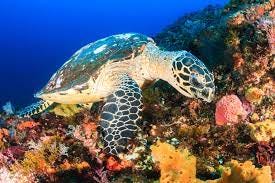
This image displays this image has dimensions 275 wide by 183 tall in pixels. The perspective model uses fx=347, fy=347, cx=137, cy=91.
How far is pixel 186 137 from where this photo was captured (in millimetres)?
3779

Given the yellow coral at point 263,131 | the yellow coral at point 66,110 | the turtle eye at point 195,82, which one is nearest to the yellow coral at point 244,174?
the yellow coral at point 263,131

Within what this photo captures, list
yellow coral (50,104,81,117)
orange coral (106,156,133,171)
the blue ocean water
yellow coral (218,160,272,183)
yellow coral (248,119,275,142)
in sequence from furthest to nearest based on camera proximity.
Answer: the blue ocean water < yellow coral (50,104,81,117) < orange coral (106,156,133,171) < yellow coral (248,119,275,142) < yellow coral (218,160,272,183)

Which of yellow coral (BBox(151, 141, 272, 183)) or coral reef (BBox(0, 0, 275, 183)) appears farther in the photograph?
coral reef (BBox(0, 0, 275, 183))

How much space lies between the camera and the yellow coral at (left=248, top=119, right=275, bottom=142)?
3.42 metres

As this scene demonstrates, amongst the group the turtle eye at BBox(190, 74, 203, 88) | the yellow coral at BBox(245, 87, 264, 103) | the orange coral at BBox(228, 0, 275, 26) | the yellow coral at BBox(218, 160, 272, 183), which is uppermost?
the orange coral at BBox(228, 0, 275, 26)

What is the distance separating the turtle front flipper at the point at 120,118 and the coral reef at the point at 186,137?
0.38 feet

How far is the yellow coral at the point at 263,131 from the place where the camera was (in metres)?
3.42

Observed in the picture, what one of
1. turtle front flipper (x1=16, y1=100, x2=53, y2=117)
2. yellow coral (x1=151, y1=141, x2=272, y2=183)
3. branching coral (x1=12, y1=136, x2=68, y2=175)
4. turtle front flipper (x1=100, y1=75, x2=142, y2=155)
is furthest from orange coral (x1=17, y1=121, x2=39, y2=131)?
yellow coral (x1=151, y1=141, x2=272, y2=183)

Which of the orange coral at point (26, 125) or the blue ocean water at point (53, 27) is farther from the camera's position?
the blue ocean water at point (53, 27)

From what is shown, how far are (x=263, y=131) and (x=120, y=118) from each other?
1.60 meters

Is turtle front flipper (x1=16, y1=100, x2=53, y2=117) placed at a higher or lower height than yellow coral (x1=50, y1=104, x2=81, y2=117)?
higher

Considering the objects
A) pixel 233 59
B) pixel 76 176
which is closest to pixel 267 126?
pixel 233 59

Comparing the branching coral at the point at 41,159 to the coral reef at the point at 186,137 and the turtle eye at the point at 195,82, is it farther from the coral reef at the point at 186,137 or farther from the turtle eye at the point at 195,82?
the turtle eye at the point at 195,82

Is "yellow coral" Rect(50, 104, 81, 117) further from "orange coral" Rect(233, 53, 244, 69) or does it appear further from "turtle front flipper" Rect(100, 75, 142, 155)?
"orange coral" Rect(233, 53, 244, 69)
